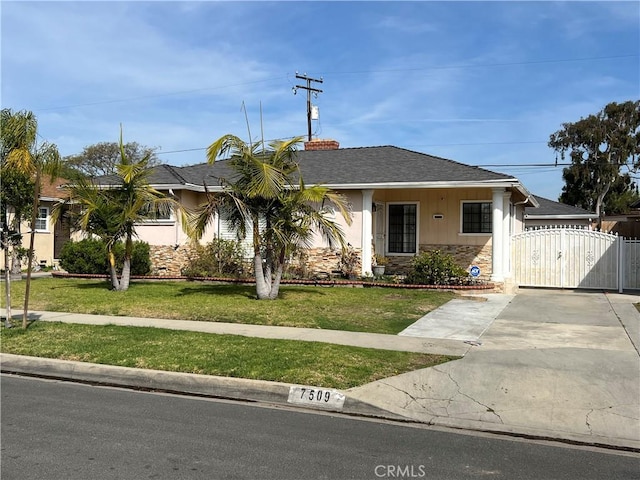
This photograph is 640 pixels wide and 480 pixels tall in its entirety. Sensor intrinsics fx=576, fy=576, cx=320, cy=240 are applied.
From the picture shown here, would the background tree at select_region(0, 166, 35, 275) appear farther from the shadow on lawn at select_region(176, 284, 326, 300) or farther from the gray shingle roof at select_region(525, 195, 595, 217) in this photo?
the gray shingle roof at select_region(525, 195, 595, 217)

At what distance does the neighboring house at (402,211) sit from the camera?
17453 mm

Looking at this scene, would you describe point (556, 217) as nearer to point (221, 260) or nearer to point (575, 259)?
point (575, 259)

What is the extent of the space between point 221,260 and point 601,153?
38652 millimetres

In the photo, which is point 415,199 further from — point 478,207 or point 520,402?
point 520,402

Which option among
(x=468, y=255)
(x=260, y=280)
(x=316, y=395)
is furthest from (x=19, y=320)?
(x=468, y=255)

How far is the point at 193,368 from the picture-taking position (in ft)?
25.4

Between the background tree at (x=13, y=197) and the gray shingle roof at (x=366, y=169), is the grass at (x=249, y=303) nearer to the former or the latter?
the background tree at (x=13, y=197)

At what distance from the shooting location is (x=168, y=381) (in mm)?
7453

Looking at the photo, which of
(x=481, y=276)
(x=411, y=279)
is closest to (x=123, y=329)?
(x=411, y=279)

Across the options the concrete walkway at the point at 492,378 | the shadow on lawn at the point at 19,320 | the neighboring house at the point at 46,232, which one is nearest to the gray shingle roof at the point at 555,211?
the concrete walkway at the point at 492,378

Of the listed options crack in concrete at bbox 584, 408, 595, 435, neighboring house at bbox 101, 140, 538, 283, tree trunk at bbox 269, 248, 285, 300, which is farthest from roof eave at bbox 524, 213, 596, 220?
crack in concrete at bbox 584, 408, 595, 435

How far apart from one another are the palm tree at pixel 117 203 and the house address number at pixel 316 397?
970 centimetres

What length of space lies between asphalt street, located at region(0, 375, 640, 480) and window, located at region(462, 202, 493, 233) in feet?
44.3

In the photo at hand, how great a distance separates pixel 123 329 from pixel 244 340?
249 centimetres
